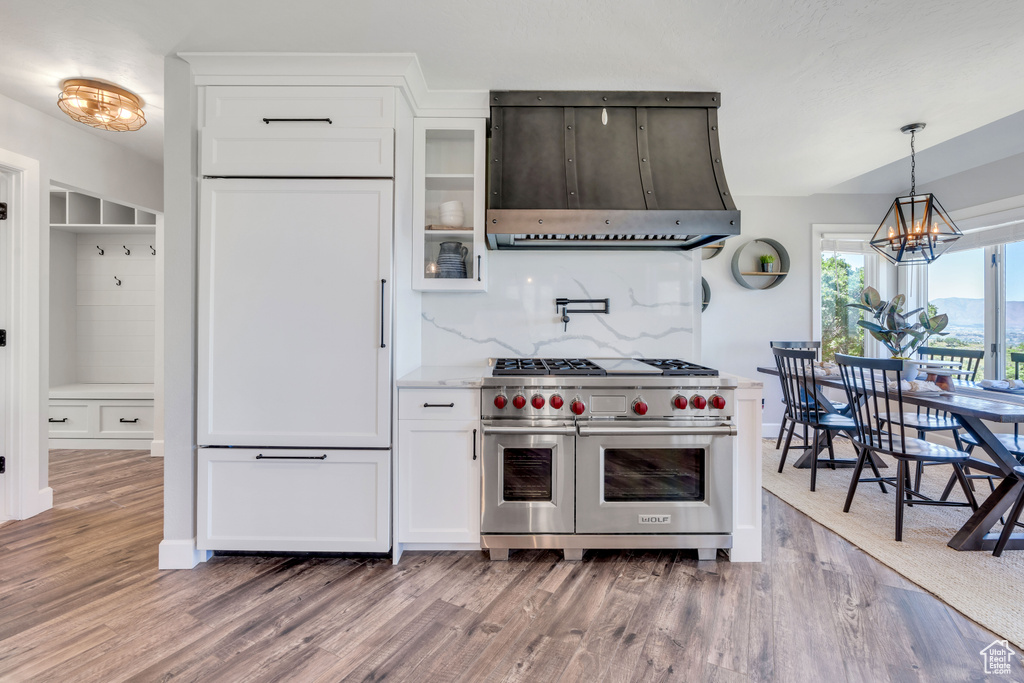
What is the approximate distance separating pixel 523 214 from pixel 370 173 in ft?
2.41

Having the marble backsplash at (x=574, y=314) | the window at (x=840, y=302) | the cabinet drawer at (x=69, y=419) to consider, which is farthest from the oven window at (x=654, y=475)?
the cabinet drawer at (x=69, y=419)

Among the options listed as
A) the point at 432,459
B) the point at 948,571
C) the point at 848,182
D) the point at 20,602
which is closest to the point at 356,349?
the point at 432,459

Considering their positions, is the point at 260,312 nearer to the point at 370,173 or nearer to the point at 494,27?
the point at 370,173

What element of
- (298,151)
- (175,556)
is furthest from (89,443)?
(298,151)

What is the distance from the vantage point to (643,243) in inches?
108

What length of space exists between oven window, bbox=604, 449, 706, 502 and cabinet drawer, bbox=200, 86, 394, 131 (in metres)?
1.91

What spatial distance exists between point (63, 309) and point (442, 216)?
4203 millimetres

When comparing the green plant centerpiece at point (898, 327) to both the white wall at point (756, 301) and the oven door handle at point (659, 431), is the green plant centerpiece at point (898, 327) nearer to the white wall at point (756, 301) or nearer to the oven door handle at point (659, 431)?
the white wall at point (756, 301)

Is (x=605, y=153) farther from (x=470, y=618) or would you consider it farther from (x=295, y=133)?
(x=470, y=618)

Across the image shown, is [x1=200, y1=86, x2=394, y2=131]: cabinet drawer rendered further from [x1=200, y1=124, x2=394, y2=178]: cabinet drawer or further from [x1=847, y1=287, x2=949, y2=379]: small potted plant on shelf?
[x1=847, y1=287, x2=949, y2=379]: small potted plant on shelf

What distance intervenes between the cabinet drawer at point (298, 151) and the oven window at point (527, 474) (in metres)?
1.44

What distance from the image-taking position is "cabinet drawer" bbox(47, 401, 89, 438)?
411 centimetres

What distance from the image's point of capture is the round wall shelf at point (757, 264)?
4539 millimetres

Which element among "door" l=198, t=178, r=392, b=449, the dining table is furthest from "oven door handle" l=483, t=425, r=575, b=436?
the dining table
